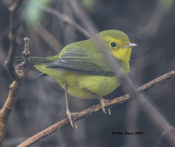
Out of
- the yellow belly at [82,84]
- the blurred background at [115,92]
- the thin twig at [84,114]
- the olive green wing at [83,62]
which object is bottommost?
the thin twig at [84,114]

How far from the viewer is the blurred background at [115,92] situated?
4.31 metres

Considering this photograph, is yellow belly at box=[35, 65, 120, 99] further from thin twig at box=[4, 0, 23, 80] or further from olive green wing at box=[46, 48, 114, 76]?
thin twig at box=[4, 0, 23, 80]

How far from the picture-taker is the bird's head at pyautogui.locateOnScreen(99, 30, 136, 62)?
282 centimetres

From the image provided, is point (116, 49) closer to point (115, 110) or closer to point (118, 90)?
point (118, 90)

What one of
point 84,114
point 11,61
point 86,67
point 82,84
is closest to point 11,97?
point 11,61

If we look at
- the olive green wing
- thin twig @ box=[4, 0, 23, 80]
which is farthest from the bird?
thin twig @ box=[4, 0, 23, 80]

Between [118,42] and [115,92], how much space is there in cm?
168

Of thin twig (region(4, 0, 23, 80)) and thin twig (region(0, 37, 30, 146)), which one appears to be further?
thin twig (region(0, 37, 30, 146))

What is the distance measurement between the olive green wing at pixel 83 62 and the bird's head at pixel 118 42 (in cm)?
19

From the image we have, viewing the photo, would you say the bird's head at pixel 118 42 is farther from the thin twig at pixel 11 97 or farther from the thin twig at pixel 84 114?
the thin twig at pixel 11 97

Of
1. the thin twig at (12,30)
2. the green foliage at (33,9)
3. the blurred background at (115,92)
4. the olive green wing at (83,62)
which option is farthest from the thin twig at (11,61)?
the blurred background at (115,92)

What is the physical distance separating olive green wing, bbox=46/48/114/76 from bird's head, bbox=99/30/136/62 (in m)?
0.19

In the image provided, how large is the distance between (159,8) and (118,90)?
1472 millimetres

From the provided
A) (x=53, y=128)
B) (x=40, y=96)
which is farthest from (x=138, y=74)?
(x=53, y=128)
